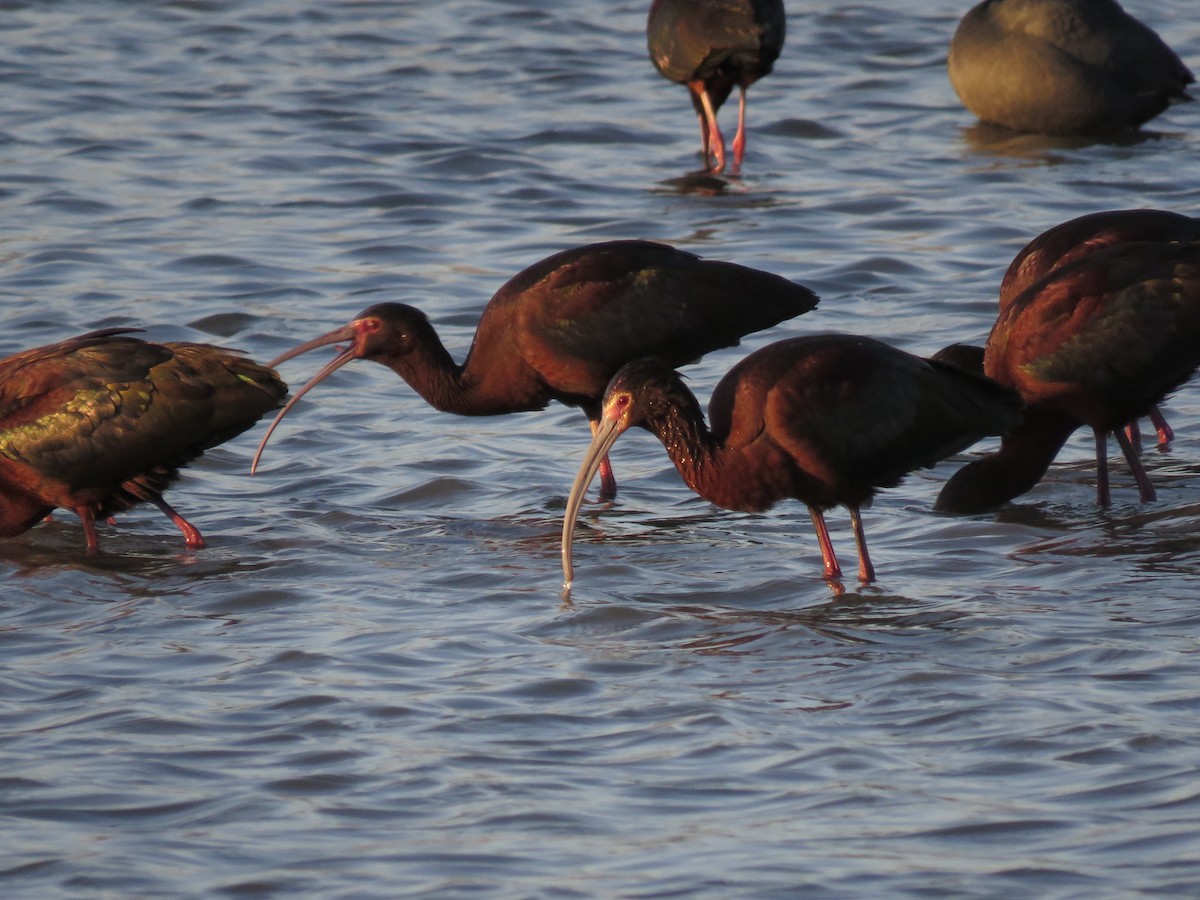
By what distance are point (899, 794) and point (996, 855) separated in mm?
458

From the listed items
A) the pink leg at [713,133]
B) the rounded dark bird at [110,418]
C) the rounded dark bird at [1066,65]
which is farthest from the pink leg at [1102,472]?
the pink leg at [713,133]

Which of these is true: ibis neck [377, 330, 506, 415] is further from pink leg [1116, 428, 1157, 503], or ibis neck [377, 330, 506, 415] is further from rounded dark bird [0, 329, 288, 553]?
pink leg [1116, 428, 1157, 503]

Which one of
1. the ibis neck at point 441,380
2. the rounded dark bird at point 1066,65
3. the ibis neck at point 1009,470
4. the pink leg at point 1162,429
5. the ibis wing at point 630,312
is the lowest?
the pink leg at point 1162,429

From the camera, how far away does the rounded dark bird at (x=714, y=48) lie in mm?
14695

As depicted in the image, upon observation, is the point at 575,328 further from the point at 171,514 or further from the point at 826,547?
the point at 171,514

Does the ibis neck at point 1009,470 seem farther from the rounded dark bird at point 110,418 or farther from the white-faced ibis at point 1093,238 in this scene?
the rounded dark bird at point 110,418

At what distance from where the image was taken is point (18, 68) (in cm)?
1773

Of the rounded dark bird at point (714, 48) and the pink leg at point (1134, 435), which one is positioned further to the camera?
the rounded dark bird at point (714, 48)

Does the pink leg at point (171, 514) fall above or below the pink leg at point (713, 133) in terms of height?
below

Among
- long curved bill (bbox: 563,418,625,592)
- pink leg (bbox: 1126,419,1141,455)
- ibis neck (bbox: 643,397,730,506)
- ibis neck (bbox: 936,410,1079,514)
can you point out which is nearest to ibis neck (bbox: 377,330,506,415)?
long curved bill (bbox: 563,418,625,592)

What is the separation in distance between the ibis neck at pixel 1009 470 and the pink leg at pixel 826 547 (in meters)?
0.92

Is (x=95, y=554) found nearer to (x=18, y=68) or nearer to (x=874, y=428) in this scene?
(x=874, y=428)

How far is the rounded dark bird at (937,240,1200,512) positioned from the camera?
349 inches

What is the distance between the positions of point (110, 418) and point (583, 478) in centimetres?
208
